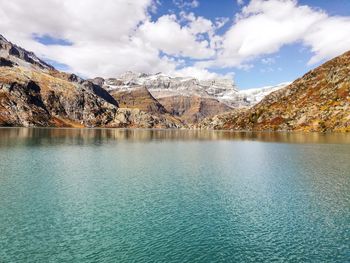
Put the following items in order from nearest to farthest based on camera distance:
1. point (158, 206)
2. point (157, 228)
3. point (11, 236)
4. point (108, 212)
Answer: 1. point (11, 236)
2. point (157, 228)
3. point (108, 212)
4. point (158, 206)

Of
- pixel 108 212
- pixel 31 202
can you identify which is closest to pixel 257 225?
pixel 108 212

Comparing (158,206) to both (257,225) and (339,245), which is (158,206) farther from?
(339,245)

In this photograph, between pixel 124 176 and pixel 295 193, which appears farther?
pixel 124 176

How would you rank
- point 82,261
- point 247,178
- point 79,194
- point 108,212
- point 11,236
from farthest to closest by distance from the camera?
point 247,178 < point 79,194 < point 108,212 < point 11,236 < point 82,261

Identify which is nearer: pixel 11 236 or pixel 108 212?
pixel 11 236

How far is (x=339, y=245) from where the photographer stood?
36.1 meters

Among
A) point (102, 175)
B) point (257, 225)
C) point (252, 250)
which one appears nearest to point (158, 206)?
point (257, 225)

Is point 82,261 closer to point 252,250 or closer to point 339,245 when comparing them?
point 252,250

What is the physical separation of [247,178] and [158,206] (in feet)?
105

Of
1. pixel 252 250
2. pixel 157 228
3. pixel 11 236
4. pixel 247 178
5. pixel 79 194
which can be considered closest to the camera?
pixel 252 250

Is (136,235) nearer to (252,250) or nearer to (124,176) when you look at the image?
(252,250)

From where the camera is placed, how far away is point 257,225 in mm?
42656

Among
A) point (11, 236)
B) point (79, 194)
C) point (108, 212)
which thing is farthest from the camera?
point (79, 194)

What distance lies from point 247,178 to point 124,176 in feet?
94.6
